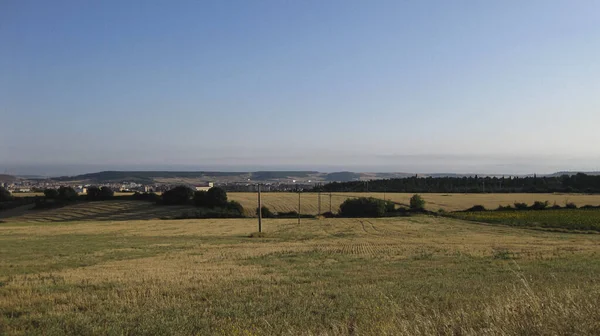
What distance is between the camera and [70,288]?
1298 cm

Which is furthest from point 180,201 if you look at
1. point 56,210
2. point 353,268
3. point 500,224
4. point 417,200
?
point 353,268

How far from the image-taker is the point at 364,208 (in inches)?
3410

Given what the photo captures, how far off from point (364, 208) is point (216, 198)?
86.8ft

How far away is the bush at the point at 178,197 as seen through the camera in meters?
90.4

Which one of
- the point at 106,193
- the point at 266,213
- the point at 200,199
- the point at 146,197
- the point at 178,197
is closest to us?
the point at 266,213

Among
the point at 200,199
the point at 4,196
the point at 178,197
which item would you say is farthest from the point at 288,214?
the point at 4,196

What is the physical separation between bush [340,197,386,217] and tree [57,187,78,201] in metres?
51.8

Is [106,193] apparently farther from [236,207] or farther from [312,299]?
[312,299]

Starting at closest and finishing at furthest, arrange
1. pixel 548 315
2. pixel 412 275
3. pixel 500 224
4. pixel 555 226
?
pixel 548 315 → pixel 412 275 → pixel 555 226 → pixel 500 224

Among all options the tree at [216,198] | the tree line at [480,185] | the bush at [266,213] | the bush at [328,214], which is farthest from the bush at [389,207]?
the tree line at [480,185]

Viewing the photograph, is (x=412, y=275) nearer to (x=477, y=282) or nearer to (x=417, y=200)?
(x=477, y=282)

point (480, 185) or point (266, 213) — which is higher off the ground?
point (480, 185)

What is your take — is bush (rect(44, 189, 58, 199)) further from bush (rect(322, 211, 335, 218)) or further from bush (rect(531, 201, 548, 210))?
bush (rect(531, 201, 548, 210))

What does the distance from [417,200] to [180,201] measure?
4395 cm
